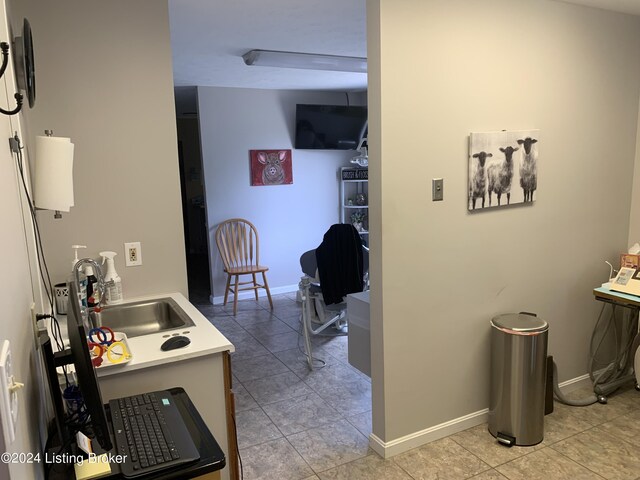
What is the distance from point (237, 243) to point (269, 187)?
2.53 ft

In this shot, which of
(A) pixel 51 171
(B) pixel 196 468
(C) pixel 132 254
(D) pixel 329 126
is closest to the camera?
(B) pixel 196 468

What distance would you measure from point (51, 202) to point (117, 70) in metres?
0.94

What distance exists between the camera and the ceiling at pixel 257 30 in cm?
274

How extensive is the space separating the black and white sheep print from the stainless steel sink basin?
5.34ft

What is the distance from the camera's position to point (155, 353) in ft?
5.89

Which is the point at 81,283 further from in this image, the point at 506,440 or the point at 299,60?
the point at 299,60

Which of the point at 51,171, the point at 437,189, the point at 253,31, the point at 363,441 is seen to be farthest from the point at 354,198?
the point at 51,171

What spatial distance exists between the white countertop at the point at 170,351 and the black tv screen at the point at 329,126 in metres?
4.02

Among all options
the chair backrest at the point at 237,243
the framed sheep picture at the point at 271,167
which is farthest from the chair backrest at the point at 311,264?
the framed sheep picture at the point at 271,167

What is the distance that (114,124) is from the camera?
93.4 inches

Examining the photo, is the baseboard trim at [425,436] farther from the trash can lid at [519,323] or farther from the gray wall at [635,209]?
the gray wall at [635,209]

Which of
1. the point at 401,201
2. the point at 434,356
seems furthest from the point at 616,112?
the point at 434,356

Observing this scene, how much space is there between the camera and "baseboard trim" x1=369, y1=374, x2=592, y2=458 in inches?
100

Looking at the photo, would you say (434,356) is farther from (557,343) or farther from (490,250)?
(557,343)
